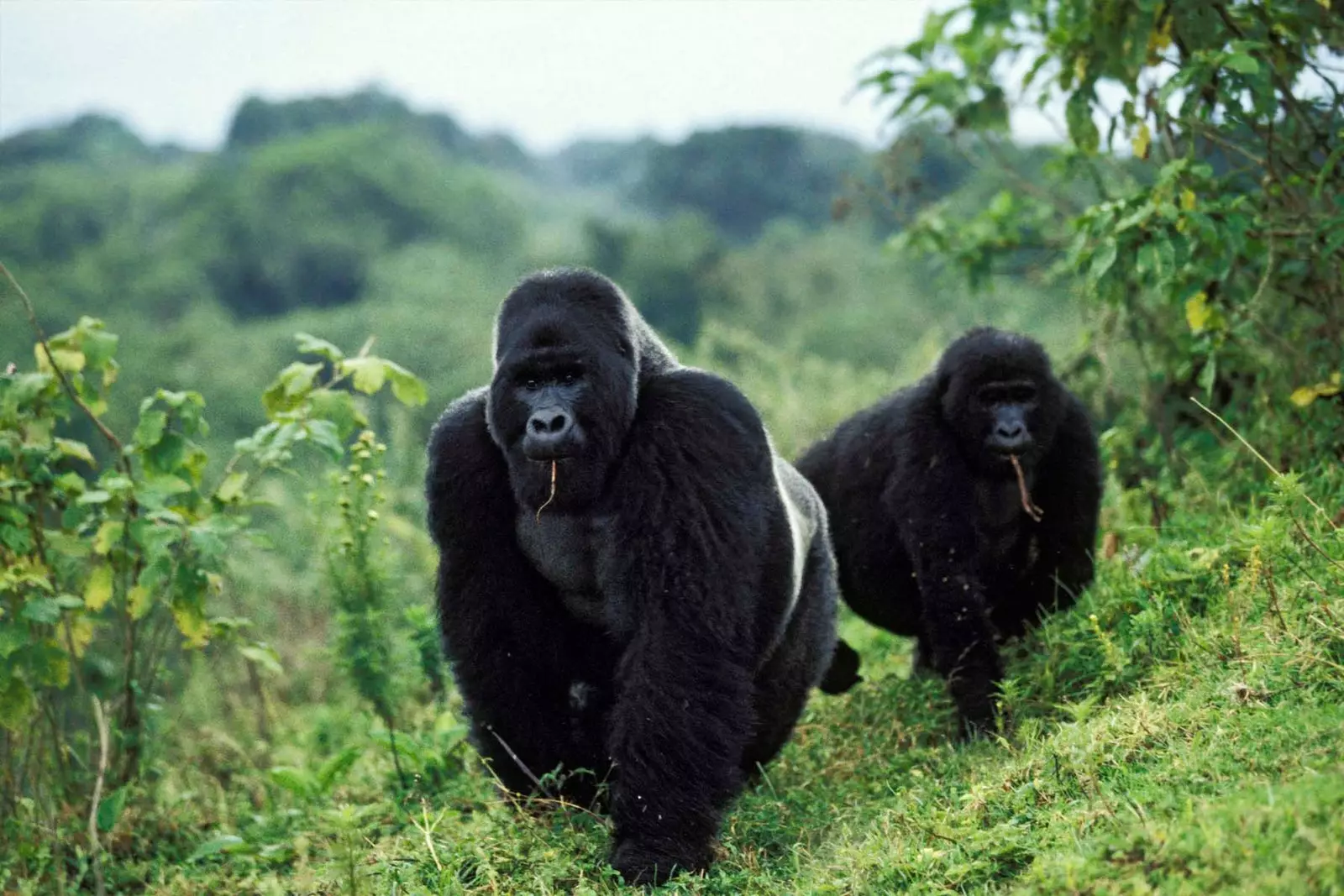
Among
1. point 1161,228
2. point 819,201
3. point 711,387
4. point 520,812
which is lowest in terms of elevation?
point 819,201

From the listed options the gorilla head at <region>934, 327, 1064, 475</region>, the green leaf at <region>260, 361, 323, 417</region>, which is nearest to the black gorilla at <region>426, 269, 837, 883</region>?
the green leaf at <region>260, 361, 323, 417</region>

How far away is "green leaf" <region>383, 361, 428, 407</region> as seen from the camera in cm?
465

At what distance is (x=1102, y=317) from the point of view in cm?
650

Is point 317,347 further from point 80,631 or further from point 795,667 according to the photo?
point 795,667

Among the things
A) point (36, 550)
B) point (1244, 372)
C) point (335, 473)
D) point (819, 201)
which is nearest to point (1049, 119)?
point (1244, 372)

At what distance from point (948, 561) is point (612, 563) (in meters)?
1.53

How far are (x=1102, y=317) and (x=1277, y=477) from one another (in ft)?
10.6

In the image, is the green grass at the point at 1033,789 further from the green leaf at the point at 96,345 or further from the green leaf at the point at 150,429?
the green leaf at the point at 96,345

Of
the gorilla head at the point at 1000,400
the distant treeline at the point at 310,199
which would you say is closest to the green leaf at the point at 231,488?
the gorilla head at the point at 1000,400

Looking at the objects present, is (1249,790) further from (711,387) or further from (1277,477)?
(711,387)

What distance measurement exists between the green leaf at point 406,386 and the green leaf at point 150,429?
716mm

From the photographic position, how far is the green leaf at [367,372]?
449 centimetres

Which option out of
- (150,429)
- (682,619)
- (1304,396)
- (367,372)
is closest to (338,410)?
(367,372)

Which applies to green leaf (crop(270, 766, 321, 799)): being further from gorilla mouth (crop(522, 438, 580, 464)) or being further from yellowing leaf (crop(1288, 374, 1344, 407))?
yellowing leaf (crop(1288, 374, 1344, 407))
